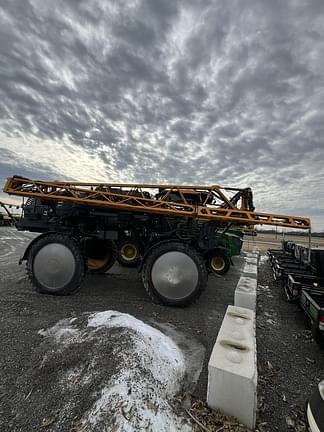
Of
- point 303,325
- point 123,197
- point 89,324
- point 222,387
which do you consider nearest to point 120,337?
point 89,324

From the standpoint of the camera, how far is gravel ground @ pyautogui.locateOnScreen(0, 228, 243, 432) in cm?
236

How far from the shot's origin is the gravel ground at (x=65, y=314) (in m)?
2.36

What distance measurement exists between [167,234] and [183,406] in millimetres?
3711

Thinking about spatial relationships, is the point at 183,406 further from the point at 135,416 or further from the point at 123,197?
the point at 123,197

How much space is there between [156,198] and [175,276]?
194 cm

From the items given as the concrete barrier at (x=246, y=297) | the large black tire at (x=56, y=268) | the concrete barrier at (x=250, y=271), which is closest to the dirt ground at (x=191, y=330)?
the large black tire at (x=56, y=268)

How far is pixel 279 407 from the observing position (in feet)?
7.39

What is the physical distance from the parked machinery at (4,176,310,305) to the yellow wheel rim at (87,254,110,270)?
1661 millimetres

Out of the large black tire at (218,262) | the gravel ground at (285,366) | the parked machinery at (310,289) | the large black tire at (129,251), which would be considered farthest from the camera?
the large black tire at (218,262)

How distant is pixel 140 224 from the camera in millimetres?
5992

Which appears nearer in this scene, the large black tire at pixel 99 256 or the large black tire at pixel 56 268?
the large black tire at pixel 56 268

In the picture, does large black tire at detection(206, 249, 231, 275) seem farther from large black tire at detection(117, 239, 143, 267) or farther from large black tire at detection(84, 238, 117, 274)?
large black tire at detection(84, 238, 117, 274)

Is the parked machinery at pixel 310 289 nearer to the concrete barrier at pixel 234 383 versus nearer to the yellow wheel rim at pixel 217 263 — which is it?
the concrete barrier at pixel 234 383

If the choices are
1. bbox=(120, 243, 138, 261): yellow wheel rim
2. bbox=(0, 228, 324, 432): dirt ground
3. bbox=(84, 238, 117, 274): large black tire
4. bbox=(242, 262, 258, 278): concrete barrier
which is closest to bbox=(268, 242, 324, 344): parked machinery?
bbox=(0, 228, 324, 432): dirt ground
